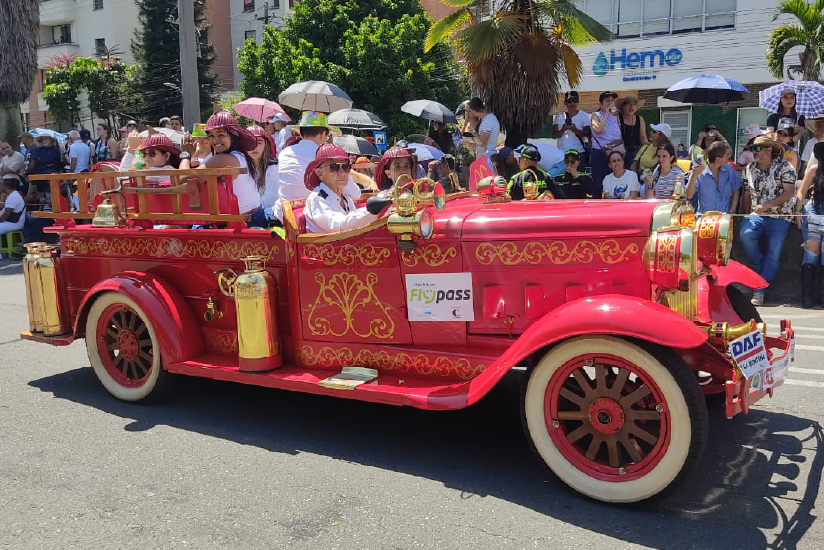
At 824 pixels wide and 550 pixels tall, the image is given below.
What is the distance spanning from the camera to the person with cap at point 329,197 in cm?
405

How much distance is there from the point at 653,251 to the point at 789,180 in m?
5.33

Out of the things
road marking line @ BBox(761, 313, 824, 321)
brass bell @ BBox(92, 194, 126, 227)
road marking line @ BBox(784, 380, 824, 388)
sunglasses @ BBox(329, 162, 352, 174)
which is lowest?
road marking line @ BBox(761, 313, 824, 321)

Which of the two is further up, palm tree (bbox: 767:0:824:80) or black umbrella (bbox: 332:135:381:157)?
palm tree (bbox: 767:0:824:80)

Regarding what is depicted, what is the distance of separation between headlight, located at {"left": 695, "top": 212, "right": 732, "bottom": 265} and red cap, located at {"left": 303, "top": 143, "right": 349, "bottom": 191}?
2.02 m

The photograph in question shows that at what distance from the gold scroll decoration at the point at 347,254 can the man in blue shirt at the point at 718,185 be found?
208 inches

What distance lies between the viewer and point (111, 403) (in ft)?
15.9

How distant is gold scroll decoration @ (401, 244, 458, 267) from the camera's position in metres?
3.77

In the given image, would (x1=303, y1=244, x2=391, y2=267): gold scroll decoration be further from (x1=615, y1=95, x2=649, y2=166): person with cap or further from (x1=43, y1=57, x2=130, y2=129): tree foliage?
(x1=43, y1=57, x2=130, y2=129): tree foliage

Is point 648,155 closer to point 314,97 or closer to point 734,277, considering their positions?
point 734,277

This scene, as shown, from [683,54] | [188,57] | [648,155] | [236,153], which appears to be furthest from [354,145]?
[683,54]

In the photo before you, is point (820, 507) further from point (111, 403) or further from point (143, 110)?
point (143, 110)

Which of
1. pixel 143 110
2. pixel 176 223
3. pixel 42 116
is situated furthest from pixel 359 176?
pixel 42 116

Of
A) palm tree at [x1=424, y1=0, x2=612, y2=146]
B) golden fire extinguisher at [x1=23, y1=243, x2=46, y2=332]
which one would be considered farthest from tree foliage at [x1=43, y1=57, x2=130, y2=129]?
golden fire extinguisher at [x1=23, y1=243, x2=46, y2=332]

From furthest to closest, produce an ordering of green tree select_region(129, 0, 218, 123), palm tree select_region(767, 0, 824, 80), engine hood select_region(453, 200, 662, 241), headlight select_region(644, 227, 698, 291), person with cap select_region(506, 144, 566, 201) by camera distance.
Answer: green tree select_region(129, 0, 218, 123) → palm tree select_region(767, 0, 824, 80) → person with cap select_region(506, 144, 566, 201) → engine hood select_region(453, 200, 662, 241) → headlight select_region(644, 227, 698, 291)
